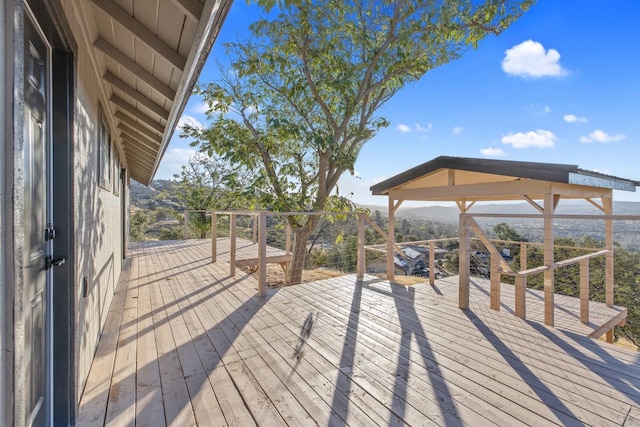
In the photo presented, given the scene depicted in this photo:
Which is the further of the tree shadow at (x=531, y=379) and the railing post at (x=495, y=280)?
the railing post at (x=495, y=280)

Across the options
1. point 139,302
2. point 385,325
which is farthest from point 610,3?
point 139,302

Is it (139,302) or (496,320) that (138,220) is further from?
(496,320)

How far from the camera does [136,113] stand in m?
3.94

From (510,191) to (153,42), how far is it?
14.5 feet

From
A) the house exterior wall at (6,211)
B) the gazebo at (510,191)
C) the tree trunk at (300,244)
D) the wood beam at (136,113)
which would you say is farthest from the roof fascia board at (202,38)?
the tree trunk at (300,244)

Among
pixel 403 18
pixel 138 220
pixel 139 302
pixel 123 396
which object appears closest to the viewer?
pixel 123 396

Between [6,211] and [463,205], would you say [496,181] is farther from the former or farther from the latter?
[6,211]

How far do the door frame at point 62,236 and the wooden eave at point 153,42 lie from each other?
1.49 feet

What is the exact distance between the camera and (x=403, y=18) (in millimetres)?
5457

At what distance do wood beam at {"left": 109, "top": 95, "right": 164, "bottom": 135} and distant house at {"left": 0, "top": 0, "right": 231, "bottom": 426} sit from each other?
127 centimetres

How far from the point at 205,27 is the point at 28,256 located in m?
1.31

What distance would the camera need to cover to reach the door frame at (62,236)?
5.15 feet

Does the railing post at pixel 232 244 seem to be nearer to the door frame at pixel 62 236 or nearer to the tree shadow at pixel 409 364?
the tree shadow at pixel 409 364

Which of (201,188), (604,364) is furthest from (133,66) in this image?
(201,188)
